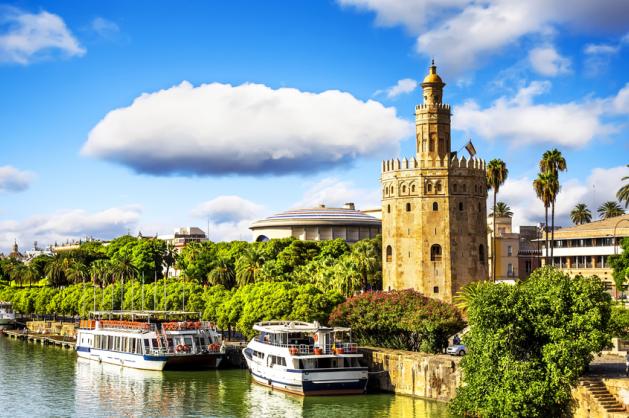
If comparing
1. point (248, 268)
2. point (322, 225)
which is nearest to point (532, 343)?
point (248, 268)

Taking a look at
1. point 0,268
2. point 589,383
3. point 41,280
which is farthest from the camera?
point 0,268

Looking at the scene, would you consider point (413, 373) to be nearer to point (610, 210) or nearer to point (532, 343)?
point (532, 343)

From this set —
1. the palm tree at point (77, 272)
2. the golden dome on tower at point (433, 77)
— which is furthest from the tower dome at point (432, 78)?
the palm tree at point (77, 272)

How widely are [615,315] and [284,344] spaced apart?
19.6 m

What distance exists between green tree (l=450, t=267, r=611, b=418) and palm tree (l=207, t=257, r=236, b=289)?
57270 millimetres

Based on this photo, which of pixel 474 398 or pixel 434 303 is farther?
pixel 434 303

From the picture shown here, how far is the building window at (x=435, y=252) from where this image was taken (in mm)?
73750

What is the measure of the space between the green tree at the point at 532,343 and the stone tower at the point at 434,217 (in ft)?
98.5

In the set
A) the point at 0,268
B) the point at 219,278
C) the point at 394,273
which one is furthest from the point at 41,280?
the point at 394,273

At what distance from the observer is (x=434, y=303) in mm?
56938

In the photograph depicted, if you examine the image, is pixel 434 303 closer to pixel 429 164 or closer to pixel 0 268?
pixel 429 164

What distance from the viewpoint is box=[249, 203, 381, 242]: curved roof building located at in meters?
144

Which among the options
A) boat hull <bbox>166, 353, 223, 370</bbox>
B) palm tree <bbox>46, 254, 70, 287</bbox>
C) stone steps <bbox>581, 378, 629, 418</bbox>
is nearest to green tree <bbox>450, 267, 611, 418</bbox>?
stone steps <bbox>581, 378, 629, 418</bbox>

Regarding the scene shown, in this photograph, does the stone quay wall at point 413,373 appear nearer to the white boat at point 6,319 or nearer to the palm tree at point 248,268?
the palm tree at point 248,268
